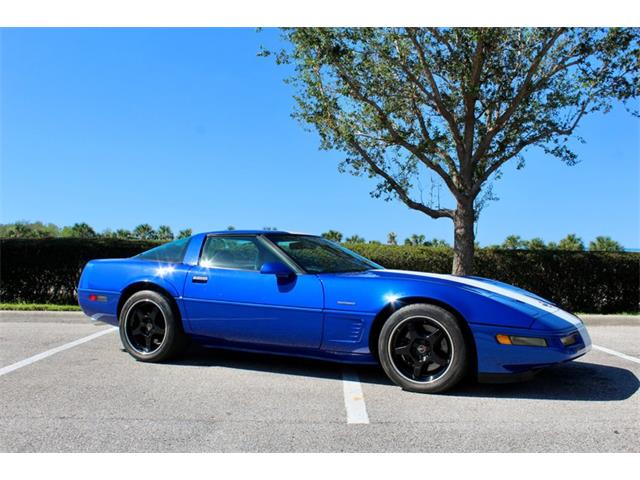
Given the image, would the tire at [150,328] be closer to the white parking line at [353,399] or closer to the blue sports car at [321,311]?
the blue sports car at [321,311]

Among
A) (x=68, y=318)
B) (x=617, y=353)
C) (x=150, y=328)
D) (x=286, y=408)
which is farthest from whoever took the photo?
(x=68, y=318)

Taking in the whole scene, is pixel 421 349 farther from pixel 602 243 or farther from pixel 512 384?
pixel 602 243

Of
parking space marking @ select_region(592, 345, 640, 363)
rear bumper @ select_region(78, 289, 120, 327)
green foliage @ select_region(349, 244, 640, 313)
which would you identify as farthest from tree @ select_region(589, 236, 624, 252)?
rear bumper @ select_region(78, 289, 120, 327)

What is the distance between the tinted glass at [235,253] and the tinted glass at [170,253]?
27 cm

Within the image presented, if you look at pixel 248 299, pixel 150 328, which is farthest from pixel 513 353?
pixel 150 328

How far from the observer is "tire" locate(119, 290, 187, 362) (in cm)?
526

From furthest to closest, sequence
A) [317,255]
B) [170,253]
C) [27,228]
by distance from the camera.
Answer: [27,228]
[170,253]
[317,255]

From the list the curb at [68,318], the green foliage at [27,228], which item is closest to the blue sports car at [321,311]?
the curb at [68,318]

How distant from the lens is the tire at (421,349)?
419 cm

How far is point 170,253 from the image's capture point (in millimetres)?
5605

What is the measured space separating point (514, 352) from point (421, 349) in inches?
27.1
